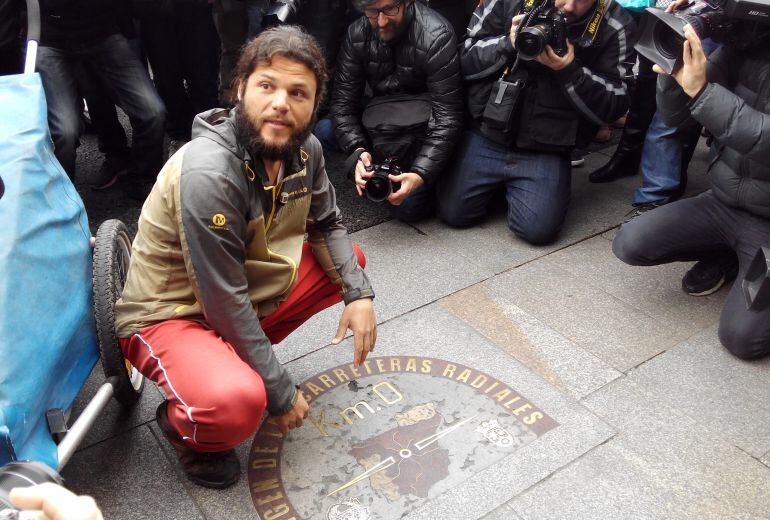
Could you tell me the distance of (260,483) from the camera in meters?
2.38

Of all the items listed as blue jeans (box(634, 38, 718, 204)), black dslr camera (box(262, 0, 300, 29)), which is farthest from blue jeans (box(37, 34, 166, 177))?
blue jeans (box(634, 38, 718, 204))

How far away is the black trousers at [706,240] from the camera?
2990 mm

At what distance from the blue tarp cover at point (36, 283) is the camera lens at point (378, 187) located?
5.35ft

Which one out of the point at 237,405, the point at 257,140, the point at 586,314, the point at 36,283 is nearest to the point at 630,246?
the point at 586,314

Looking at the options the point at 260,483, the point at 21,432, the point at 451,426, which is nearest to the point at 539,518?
the point at 451,426

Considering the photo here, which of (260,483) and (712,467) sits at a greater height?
(712,467)

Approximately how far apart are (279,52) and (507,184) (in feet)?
6.87

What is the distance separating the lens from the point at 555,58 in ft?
11.3

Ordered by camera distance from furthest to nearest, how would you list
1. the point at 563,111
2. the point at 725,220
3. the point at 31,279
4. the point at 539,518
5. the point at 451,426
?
the point at 563,111 → the point at 725,220 → the point at 451,426 → the point at 539,518 → the point at 31,279

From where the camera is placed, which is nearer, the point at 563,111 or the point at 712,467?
the point at 712,467

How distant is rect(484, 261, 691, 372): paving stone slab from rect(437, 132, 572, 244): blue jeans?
33 centimetres

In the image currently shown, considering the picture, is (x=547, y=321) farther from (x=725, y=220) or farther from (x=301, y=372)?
(x=301, y=372)

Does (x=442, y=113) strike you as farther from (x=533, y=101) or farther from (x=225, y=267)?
(x=225, y=267)

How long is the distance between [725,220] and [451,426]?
1655 mm
